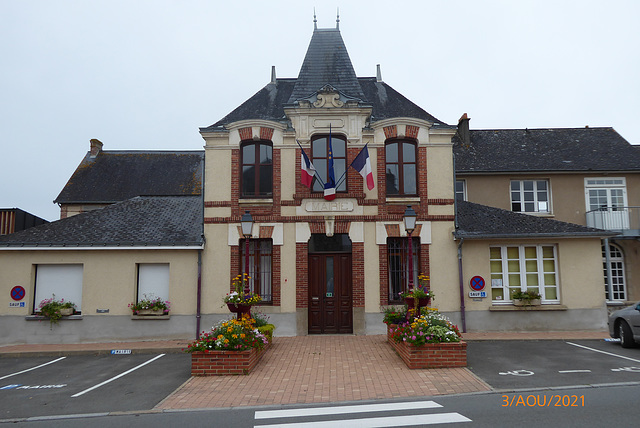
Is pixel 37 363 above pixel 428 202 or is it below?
below

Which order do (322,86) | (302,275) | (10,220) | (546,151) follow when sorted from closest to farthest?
(302,275), (322,86), (10,220), (546,151)

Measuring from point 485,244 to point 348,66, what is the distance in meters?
7.58

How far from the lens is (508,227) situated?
14.1m

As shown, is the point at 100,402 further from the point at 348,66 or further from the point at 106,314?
the point at 348,66

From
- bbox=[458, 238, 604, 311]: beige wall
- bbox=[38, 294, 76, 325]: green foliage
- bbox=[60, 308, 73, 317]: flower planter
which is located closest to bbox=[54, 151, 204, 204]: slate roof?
bbox=[38, 294, 76, 325]: green foliage

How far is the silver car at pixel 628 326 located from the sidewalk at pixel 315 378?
11.9 ft

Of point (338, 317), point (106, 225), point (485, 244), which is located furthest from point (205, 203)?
point (485, 244)

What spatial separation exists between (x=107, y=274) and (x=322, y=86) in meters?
9.08

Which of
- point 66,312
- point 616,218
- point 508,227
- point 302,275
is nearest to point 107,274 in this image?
point 66,312

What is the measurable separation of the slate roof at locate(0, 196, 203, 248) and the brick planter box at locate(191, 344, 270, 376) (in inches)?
198

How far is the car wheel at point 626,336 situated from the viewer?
36.6 feet

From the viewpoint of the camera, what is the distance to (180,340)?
1341 cm

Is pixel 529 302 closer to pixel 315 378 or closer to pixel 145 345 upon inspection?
pixel 315 378

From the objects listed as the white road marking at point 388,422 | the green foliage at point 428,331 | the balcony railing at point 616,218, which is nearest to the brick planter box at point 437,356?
the green foliage at point 428,331
